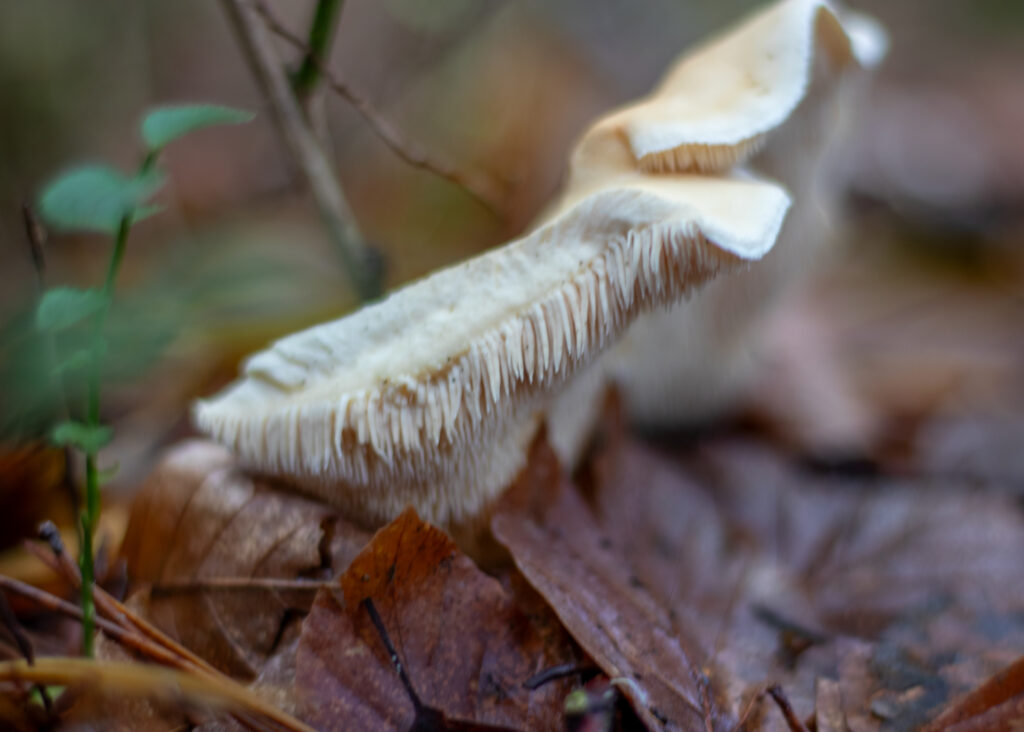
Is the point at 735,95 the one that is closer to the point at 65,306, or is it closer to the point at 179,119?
the point at 179,119

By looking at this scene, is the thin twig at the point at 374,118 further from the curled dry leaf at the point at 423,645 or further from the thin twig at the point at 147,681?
the thin twig at the point at 147,681

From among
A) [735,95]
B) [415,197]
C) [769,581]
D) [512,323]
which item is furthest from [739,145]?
[415,197]

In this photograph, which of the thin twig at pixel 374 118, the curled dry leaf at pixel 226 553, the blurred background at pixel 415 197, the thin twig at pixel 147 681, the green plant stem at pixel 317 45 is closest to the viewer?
the thin twig at pixel 147 681

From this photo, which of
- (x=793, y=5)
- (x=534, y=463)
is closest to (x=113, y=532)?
(x=534, y=463)

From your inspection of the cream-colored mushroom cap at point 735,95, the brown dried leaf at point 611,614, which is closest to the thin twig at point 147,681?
the brown dried leaf at point 611,614

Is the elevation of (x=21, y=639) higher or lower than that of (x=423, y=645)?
higher
